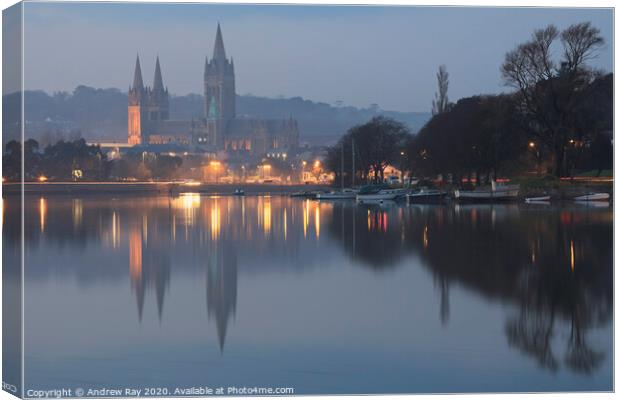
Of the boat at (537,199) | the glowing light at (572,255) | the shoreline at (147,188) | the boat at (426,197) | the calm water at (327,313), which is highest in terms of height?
the shoreline at (147,188)

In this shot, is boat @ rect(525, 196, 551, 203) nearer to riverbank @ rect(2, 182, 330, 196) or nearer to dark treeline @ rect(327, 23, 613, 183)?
dark treeline @ rect(327, 23, 613, 183)

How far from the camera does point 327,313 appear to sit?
52.0 ft

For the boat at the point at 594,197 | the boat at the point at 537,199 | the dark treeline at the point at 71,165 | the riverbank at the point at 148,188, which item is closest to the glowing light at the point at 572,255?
the boat at the point at 594,197

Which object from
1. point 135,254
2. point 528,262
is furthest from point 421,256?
point 135,254

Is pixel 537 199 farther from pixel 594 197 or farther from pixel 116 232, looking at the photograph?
pixel 116 232

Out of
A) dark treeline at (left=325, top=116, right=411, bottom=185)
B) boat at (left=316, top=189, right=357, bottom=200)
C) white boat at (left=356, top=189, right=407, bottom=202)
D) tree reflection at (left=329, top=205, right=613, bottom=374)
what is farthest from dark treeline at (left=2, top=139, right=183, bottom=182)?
tree reflection at (left=329, top=205, right=613, bottom=374)

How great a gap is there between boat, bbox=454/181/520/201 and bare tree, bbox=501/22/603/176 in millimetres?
3364

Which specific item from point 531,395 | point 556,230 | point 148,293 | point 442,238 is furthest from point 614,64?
point 556,230

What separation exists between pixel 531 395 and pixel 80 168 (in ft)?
449

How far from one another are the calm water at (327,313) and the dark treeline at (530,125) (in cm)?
1622

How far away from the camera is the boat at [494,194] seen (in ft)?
202

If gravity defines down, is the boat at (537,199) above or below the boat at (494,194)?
below

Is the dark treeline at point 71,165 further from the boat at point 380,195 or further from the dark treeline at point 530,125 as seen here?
the dark treeline at point 530,125

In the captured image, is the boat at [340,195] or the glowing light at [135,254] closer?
the glowing light at [135,254]
